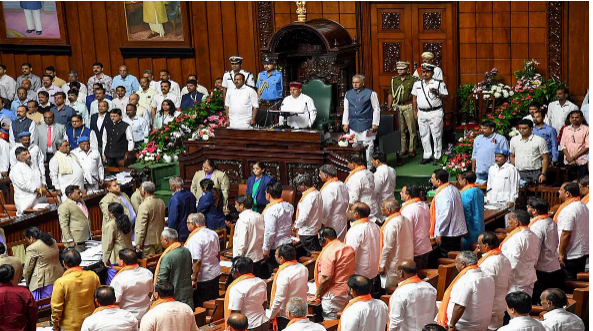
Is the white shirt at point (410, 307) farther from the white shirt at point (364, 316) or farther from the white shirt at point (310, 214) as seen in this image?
the white shirt at point (310, 214)

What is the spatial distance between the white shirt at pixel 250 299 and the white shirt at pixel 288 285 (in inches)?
5.6

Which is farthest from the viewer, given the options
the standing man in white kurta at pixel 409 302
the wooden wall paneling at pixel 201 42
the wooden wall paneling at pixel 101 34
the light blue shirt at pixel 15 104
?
the wooden wall paneling at pixel 101 34

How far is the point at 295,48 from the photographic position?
1598 centimetres

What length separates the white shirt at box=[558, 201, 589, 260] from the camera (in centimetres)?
1016

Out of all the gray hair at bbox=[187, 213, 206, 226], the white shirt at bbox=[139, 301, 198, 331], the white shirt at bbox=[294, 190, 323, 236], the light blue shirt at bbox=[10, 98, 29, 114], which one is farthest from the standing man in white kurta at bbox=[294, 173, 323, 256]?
the light blue shirt at bbox=[10, 98, 29, 114]

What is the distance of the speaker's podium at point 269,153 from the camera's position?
45.7 ft

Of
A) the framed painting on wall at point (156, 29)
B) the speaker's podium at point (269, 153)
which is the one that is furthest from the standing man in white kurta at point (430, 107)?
the framed painting on wall at point (156, 29)

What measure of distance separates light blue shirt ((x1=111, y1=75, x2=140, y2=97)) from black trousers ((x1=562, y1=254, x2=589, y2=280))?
10.8m

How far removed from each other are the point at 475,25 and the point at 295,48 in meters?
3.41

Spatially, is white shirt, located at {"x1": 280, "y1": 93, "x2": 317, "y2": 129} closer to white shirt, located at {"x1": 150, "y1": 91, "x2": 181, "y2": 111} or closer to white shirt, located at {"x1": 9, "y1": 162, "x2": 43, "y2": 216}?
white shirt, located at {"x1": 150, "y1": 91, "x2": 181, "y2": 111}

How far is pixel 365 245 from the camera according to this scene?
970 centimetres

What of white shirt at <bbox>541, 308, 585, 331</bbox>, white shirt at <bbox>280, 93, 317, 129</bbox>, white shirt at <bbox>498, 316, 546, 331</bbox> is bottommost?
white shirt at <bbox>541, 308, 585, 331</bbox>

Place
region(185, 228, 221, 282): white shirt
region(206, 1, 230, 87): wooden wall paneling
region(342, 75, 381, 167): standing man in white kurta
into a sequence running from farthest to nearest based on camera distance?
1. region(206, 1, 230, 87): wooden wall paneling
2. region(342, 75, 381, 167): standing man in white kurta
3. region(185, 228, 221, 282): white shirt

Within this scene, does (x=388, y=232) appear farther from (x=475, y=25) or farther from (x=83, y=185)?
(x=475, y=25)
